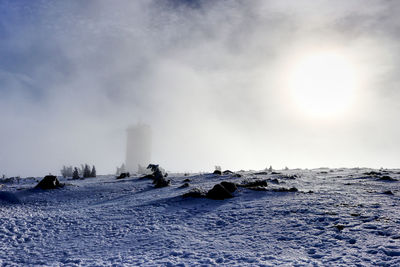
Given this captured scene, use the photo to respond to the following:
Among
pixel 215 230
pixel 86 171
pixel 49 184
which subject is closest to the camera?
pixel 215 230

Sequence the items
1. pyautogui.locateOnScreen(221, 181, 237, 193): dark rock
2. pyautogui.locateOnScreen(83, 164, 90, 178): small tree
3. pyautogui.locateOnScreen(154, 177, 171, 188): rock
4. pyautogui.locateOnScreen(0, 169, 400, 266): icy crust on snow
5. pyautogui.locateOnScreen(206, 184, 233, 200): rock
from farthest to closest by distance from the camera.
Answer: pyautogui.locateOnScreen(83, 164, 90, 178): small tree < pyautogui.locateOnScreen(154, 177, 171, 188): rock < pyautogui.locateOnScreen(221, 181, 237, 193): dark rock < pyautogui.locateOnScreen(206, 184, 233, 200): rock < pyautogui.locateOnScreen(0, 169, 400, 266): icy crust on snow

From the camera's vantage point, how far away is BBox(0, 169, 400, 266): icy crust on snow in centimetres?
1203

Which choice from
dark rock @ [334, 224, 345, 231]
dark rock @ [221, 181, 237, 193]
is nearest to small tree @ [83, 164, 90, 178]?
dark rock @ [221, 181, 237, 193]

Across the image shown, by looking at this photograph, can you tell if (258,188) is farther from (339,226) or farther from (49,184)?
(49,184)

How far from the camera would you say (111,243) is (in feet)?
48.3

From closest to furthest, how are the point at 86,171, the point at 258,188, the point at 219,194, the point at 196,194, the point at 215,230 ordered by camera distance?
the point at 215,230 < the point at 219,194 < the point at 196,194 < the point at 258,188 < the point at 86,171

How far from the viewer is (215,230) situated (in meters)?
15.6

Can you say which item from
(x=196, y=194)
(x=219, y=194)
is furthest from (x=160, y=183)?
(x=219, y=194)

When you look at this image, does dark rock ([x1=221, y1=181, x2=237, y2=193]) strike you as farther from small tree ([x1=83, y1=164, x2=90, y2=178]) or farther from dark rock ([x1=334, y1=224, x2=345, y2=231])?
small tree ([x1=83, y1=164, x2=90, y2=178])

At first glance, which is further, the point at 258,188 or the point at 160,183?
the point at 160,183

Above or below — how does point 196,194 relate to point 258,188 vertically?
below

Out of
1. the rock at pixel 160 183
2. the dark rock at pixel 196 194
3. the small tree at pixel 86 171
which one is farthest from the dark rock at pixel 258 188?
the small tree at pixel 86 171

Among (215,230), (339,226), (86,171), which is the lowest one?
(215,230)

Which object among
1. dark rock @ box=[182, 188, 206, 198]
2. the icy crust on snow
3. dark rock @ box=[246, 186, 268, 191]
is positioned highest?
dark rock @ box=[246, 186, 268, 191]
